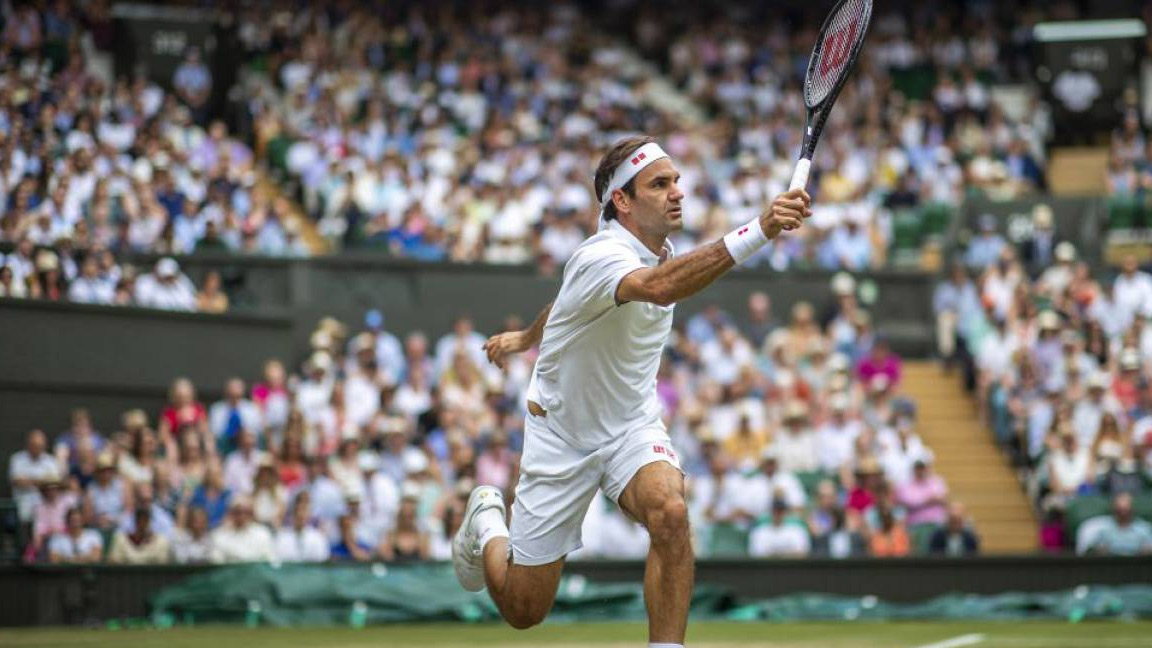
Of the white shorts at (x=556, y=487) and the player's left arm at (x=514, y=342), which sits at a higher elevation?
the player's left arm at (x=514, y=342)

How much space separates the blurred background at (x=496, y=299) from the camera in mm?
16719

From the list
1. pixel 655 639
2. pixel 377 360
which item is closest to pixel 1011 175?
pixel 377 360

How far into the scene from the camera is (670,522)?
7.34 meters

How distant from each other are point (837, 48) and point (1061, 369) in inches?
517

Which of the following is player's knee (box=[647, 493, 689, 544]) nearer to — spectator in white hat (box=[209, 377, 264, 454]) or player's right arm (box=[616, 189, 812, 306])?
player's right arm (box=[616, 189, 812, 306])

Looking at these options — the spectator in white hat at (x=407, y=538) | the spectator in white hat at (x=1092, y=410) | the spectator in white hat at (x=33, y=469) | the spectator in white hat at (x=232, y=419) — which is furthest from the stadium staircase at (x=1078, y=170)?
the spectator in white hat at (x=33, y=469)

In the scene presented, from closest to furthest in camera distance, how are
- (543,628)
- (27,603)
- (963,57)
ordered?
(543,628)
(27,603)
(963,57)

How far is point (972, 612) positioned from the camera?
1516 cm

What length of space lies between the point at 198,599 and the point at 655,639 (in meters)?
8.65

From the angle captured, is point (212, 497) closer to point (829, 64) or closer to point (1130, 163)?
point (829, 64)

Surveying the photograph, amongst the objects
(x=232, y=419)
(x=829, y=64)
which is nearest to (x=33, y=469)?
(x=232, y=419)

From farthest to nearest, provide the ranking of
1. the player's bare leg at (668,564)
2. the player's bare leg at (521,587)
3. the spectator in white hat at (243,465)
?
the spectator in white hat at (243,465)
the player's bare leg at (521,587)
the player's bare leg at (668,564)

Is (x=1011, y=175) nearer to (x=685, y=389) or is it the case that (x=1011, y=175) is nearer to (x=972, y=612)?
(x=685, y=389)

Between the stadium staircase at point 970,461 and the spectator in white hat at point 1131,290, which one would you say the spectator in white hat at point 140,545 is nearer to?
the stadium staircase at point 970,461
